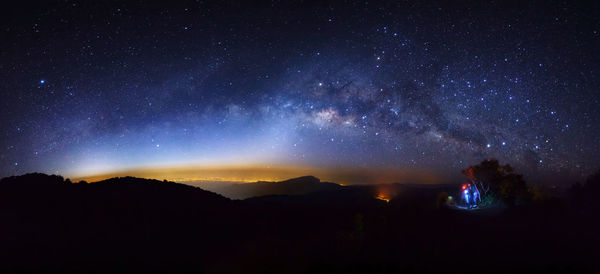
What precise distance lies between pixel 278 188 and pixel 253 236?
385 ft

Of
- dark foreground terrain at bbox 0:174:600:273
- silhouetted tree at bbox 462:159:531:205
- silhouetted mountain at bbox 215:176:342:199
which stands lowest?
silhouetted mountain at bbox 215:176:342:199

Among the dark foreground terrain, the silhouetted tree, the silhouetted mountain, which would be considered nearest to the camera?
the dark foreground terrain

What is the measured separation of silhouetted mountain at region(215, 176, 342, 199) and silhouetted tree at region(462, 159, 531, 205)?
95603 millimetres

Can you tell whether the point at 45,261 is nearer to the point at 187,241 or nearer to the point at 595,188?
the point at 187,241

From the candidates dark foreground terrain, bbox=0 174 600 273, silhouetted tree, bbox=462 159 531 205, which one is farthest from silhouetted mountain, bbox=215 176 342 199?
dark foreground terrain, bbox=0 174 600 273

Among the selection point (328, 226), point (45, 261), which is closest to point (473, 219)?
point (328, 226)

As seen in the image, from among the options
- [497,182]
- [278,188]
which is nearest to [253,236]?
[497,182]

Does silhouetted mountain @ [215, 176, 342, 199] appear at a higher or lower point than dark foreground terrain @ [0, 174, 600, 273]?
lower

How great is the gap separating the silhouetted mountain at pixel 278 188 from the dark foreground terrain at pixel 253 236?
9966cm

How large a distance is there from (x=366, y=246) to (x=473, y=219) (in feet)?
40.1

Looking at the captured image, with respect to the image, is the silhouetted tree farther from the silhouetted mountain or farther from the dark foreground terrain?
the silhouetted mountain

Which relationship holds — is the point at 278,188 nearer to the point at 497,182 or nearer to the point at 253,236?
the point at 497,182

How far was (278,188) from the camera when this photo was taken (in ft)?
459

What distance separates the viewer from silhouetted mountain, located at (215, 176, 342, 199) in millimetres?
132637
